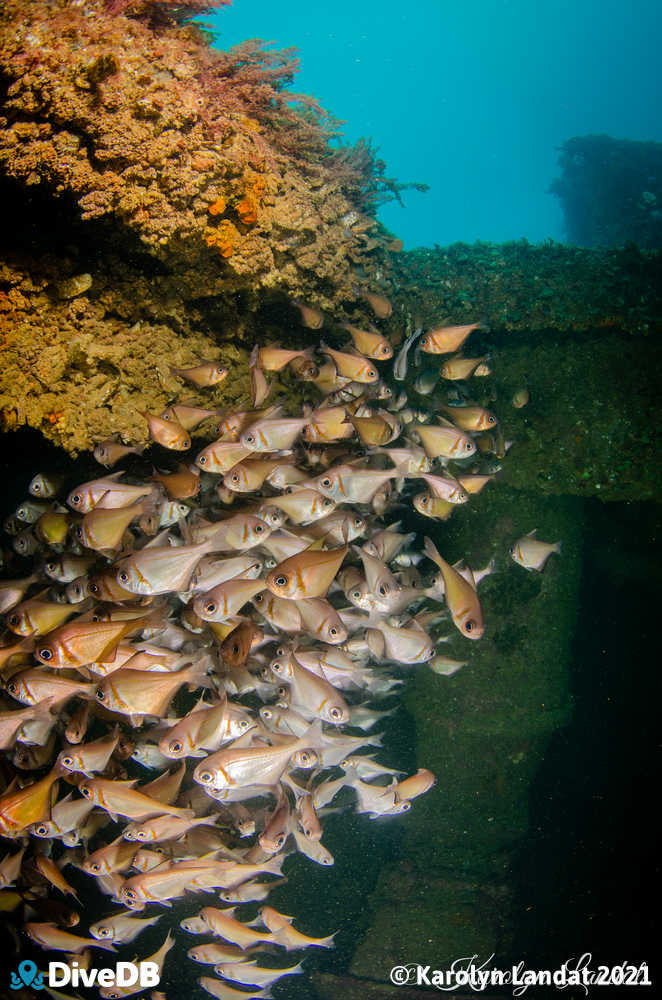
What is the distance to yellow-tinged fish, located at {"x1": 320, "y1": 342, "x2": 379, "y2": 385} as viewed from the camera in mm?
3711

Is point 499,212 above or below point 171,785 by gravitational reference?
above

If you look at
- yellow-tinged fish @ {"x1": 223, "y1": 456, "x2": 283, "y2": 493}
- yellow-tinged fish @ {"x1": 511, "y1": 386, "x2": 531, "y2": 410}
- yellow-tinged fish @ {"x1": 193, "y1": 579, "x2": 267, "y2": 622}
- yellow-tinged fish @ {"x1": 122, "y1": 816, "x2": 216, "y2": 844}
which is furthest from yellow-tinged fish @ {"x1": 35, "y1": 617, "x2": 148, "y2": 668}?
yellow-tinged fish @ {"x1": 511, "y1": 386, "x2": 531, "y2": 410}

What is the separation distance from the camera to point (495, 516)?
5.59 metres

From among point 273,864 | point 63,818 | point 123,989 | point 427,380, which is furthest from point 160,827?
point 427,380

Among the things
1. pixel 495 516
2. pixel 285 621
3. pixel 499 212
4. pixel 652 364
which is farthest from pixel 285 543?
pixel 499 212

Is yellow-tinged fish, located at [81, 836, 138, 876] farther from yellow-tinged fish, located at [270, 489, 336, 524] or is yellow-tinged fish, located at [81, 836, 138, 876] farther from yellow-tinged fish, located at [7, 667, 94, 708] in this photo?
yellow-tinged fish, located at [270, 489, 336, 524]

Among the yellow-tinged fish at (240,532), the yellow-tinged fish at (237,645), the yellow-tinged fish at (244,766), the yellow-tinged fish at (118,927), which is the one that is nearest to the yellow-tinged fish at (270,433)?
the yellow-tinged fish at (240,532)

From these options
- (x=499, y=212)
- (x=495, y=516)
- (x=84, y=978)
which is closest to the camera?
(x=84, y=978)

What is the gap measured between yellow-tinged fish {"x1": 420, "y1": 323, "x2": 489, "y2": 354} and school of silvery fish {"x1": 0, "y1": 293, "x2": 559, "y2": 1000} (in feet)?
0.06

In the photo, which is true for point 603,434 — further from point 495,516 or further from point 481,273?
point 481,273

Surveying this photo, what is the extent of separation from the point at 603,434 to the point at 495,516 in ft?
4.67

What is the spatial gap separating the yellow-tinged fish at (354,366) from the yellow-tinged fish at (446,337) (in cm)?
71

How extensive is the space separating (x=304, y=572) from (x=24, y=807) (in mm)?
2424

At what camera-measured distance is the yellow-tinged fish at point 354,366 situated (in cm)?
371
